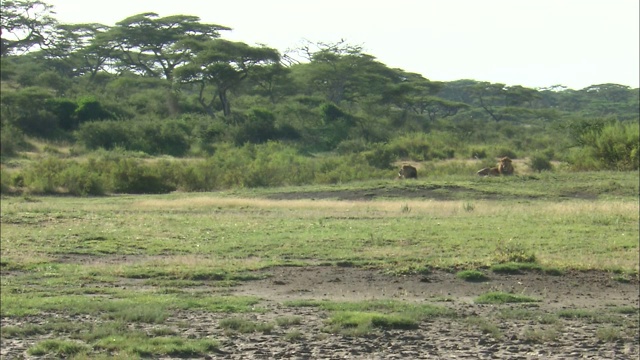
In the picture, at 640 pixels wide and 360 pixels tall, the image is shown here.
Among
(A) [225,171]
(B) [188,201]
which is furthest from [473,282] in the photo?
(A) [225,171]

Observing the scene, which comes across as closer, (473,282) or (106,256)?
(473,282)

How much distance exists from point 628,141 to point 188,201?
1785 centimetres

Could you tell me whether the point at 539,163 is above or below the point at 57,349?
above

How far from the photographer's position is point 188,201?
25281mm

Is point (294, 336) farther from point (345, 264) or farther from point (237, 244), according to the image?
point (237, 244)

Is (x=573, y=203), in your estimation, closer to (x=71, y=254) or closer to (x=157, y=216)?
(x=157, y=216)

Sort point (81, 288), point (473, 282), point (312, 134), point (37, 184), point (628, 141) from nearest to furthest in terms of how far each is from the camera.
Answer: point (81, 288) < point (473, 282) < point (37, 184) < point (628, 141) < point (312, 134)

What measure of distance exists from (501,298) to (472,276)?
4.64 ft

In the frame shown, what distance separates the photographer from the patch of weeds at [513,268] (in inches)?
542

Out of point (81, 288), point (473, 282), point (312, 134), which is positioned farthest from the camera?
point (312, 134)

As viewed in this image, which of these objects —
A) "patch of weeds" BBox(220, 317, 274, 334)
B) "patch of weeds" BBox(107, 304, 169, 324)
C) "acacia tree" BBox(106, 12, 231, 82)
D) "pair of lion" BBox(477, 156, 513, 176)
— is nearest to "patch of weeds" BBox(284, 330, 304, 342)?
"patch of weeds" BBox(220, 317, 274, 334)

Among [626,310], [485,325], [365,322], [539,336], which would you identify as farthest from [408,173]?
[539,336]

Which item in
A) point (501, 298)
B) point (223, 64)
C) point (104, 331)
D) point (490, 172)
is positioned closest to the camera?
point (104, 331)

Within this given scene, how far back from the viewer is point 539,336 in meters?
9.77
